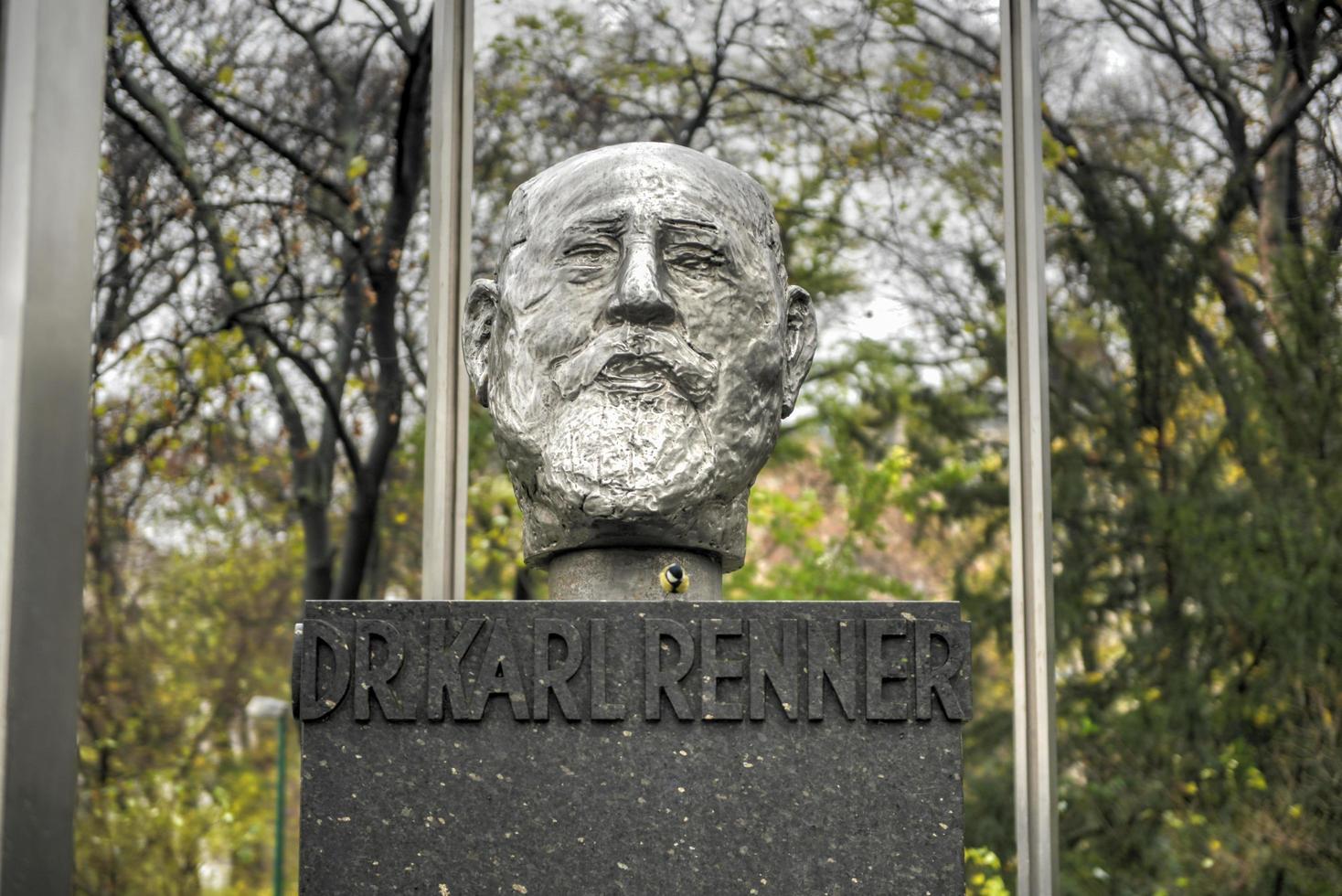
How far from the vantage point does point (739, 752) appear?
3273 millimetres

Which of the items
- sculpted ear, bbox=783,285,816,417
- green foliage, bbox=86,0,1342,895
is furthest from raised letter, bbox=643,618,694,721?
green foliage, bbox=86,0,1342,895

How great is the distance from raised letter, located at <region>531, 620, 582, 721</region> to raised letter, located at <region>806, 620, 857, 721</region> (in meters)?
0.49

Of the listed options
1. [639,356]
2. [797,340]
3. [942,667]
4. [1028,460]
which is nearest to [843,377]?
[1028,460]

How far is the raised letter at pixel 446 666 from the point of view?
327cm

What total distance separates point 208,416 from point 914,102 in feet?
11.1

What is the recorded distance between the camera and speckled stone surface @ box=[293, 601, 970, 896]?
10.6ft

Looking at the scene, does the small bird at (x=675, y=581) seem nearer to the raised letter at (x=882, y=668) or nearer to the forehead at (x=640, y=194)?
the raised letter at (x=882, y=668)

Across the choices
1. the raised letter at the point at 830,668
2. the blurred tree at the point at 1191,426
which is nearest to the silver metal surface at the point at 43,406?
the raised letter at the point at 830,668

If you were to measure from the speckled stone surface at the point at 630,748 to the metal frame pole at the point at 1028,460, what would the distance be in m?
2.21

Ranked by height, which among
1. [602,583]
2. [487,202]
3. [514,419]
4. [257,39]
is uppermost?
[257,39]

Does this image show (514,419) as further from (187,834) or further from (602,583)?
(187,834)

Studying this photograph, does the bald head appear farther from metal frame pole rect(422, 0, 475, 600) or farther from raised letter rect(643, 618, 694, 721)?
metal frame pole rect(422, 0, 475, 600)

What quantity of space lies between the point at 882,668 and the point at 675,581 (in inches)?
22.4

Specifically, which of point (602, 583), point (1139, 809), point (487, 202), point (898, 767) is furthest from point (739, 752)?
point (487, 202)
